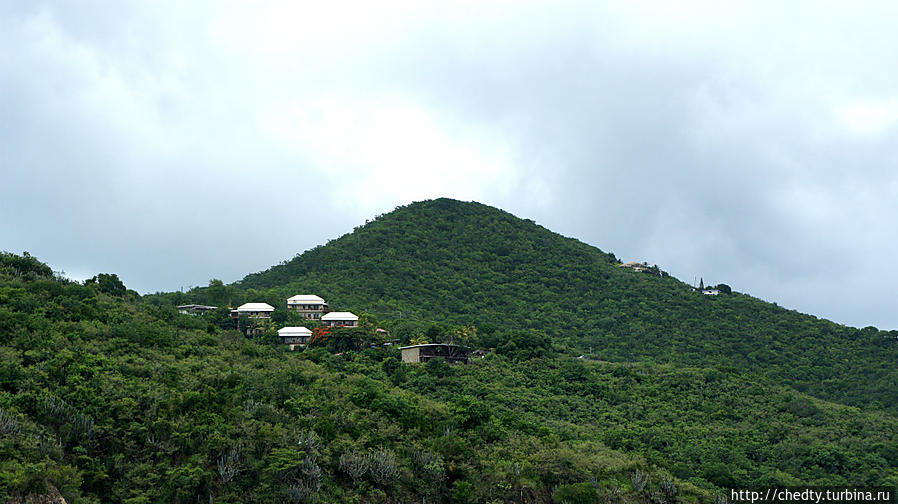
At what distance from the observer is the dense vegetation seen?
35.6 meters

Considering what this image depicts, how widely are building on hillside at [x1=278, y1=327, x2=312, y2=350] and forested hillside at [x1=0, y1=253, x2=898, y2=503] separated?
1999 mm

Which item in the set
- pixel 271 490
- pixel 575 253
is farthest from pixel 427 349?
pixel 575 253

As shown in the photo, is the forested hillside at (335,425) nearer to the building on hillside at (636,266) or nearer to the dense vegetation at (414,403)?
the dense vegetation at (414,403)

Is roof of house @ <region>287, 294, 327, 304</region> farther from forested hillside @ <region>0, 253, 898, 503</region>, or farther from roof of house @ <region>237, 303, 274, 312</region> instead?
forested hillside @ <region>0, 253, 898, 503</region>

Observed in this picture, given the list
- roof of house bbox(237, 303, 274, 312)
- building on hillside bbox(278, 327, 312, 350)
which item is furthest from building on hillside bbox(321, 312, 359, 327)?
roof of house bbox(237, 303, 274, 312)

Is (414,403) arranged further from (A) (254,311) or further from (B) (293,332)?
(A) (254,311)

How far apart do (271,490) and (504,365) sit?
33.7 metres

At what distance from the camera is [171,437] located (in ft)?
118

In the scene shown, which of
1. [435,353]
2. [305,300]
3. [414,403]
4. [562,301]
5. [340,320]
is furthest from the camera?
[562,301]

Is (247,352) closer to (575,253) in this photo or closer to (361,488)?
(361,488)

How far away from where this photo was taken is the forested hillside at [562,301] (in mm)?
83875

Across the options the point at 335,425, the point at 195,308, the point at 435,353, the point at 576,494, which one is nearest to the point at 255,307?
the point at 195,308

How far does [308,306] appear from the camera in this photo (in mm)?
81062

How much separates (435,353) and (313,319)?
1795 centimetres
